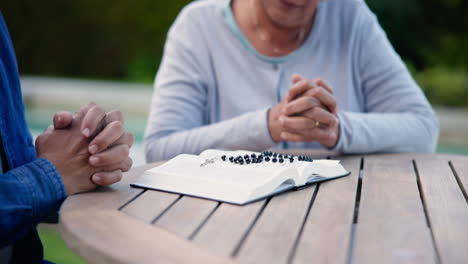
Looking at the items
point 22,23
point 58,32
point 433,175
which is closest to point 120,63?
point 58,32

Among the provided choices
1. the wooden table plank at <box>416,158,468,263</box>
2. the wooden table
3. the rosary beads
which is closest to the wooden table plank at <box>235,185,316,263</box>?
the wooden table

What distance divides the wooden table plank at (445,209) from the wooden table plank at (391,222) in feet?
0.06

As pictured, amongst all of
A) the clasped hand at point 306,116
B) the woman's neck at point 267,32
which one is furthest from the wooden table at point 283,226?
the woman's neck at point 267,32

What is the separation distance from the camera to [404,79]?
1847 millimetres

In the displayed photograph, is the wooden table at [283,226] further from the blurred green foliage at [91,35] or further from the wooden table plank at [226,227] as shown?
the blurred green foliage at [91,35]

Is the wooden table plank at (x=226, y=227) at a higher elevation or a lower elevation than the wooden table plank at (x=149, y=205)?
higher

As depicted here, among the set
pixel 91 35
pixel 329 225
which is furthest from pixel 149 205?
pixel 91 35

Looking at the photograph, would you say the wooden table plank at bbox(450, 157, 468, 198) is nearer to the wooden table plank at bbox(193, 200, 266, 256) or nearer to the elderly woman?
the elderly woman

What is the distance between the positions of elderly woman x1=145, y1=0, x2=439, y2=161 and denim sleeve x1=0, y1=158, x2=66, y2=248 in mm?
653

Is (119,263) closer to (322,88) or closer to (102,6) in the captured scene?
(322,88)

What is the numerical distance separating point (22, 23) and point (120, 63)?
1.76m

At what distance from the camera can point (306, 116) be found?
1520mm

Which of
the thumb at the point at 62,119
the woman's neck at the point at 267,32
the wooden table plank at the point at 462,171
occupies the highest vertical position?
the woman's neck at the point at 267,32

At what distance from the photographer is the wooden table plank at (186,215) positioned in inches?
34.3
